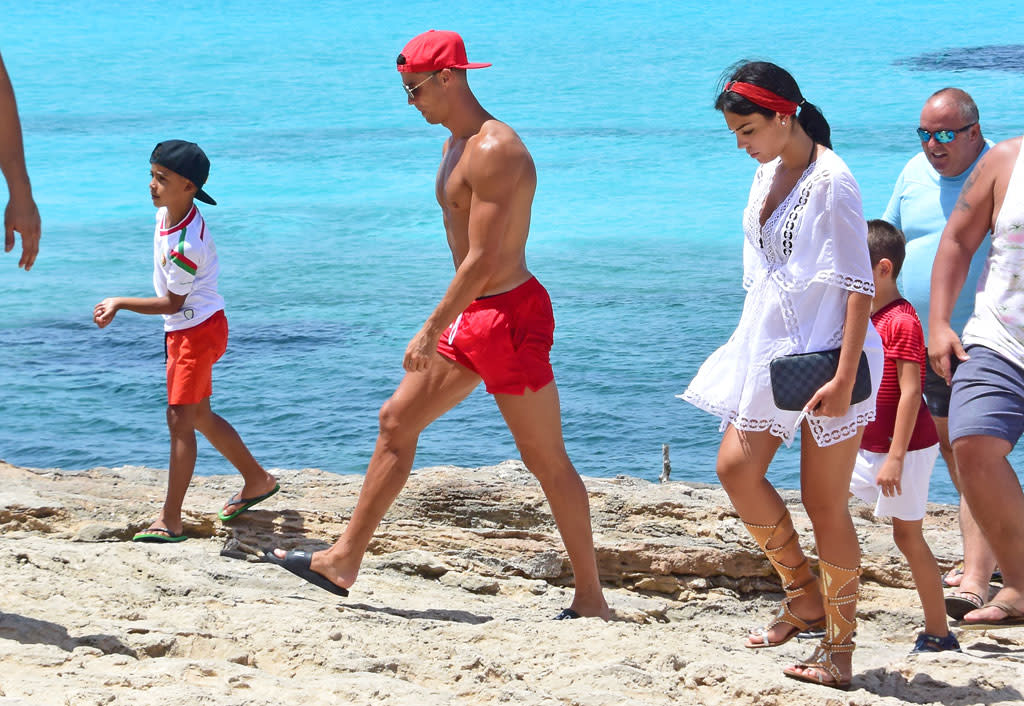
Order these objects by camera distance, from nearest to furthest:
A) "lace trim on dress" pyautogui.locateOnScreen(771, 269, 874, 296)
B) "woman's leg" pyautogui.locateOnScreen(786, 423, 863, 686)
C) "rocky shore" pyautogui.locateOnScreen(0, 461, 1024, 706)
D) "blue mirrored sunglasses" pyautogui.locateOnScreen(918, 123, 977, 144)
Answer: "rocky shore" pyautogui.locateOnScreen(0, 461, 1024, 706), "lace trim on dress" pyautogui.locateOnScreen(771, 269, 874, 296), "woman's leg" pyautogui.locateOnScreen(786, 423, 863, 686), "blue mirrored sunglasses" pyautogui.locateOnScreen(918, 123, 977, 144)

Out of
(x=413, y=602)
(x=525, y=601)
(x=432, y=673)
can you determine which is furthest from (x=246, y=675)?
(x=525, y=601)

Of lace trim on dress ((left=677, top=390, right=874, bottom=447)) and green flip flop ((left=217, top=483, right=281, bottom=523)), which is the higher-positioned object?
lace trim on dress ((left=677, top=390, right=874, bottom=447))

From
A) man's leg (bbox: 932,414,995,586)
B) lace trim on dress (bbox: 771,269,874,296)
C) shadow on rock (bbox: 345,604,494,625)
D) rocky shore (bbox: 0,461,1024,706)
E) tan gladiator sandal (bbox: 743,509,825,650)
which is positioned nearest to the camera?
rocky shore (bbox: 0,461,1024,706)

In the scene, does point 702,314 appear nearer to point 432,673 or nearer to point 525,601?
point 525,601

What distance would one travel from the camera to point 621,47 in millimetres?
31375

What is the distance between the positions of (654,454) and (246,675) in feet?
19.6

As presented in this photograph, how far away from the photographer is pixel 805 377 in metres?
3.32

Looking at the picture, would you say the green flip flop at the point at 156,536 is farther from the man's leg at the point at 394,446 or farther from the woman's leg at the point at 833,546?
the woman's leg at the point at 833,546

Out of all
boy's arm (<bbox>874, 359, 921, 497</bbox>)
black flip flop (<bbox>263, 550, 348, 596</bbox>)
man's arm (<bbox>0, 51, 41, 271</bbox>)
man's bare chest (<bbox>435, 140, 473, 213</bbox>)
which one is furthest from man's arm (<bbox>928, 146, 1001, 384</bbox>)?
man's arm (<bbox>0, 51, 41, 271</bbox>)

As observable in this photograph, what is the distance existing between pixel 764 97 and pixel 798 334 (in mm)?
633

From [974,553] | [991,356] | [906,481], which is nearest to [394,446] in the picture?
[906,481]

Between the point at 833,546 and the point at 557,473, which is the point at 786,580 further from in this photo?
the point at 557,473

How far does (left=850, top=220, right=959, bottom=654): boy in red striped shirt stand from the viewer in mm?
3779

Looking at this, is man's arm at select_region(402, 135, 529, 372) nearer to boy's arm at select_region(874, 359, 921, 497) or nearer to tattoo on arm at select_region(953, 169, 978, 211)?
boy's arm at select_region(874, 359, 921, 497)
